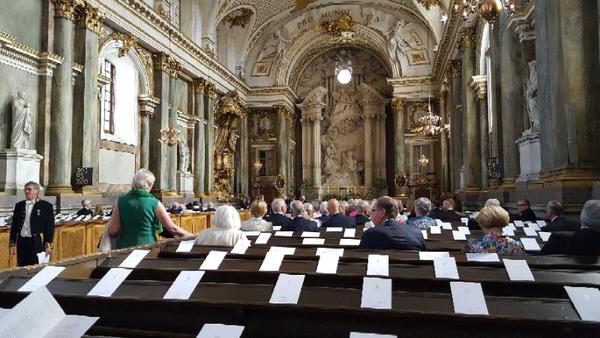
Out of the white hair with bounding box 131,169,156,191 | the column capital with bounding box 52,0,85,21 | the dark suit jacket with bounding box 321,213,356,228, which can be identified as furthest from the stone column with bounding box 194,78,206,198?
the white hair with bounding box 131,169,156,191

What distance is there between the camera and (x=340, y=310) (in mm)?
2123

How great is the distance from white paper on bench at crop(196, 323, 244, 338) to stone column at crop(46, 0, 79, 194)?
32.0ft

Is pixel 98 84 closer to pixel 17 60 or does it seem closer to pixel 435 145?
pixel 17 60

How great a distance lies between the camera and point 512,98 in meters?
9.79

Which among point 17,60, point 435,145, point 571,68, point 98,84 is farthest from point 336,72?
point 571,68

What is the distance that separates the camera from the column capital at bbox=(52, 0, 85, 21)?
10680mm

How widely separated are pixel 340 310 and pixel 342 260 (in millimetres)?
1097

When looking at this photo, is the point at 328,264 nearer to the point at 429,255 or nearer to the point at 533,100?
the point at 429,255

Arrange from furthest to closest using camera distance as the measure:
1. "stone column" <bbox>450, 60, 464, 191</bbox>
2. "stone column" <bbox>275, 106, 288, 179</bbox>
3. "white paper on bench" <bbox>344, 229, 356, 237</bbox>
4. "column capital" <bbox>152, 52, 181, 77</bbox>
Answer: "stone column" <bbox>275, 106, 288, 179</bbox> < "stone column" <bbox>450, 60, 464, 191</bbox> < "column capital" <bbox>152, 52, 181, 77</bbox> < "white paper on bench" <bbox>344, 229, 356, 237</bbox>

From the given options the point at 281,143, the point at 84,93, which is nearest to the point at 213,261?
the point at 84,93

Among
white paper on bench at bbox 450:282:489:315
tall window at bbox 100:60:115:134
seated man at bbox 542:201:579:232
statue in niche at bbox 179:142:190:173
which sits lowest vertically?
white paper on bench at bbox 450:282:489:315

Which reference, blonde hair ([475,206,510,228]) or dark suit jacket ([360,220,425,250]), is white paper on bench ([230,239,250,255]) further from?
blonde hair ([475,206,510,228])

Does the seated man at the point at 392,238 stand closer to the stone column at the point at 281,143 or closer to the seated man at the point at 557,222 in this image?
the seated man at the point at 557,222

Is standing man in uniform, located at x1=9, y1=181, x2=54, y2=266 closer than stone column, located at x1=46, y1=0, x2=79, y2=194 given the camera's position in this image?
Yes
